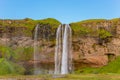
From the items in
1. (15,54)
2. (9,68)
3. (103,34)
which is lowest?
(9,68)

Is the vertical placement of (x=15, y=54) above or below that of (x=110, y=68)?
above

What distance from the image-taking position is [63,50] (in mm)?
76062

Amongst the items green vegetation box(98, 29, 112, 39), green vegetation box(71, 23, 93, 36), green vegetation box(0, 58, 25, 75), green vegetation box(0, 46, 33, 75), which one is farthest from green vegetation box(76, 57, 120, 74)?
green vegetation box(0, 58, 25, 75)

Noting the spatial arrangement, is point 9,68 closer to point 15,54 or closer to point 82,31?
point 15,54

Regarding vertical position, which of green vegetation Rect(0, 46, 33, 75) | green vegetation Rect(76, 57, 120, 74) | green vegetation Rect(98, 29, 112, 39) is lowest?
green vegetation Rect(76, 57, 120, 74)

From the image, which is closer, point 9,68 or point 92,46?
point 9,68

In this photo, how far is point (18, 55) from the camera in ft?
262

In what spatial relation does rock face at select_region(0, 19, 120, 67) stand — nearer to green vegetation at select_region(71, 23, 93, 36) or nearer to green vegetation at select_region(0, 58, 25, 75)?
green vegetation at select_region(71, 23, 93, 36)

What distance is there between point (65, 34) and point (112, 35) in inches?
396

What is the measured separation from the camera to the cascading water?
75250mm

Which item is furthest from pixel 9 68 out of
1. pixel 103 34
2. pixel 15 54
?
pixel 103 34

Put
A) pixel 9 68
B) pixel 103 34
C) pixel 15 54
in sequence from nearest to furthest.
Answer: pixel 9 68, pixel 103 34, pixel 15 54

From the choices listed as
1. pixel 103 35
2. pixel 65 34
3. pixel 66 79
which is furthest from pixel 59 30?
pixel 66 79

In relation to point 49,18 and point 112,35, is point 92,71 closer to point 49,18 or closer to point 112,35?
point 112,35
